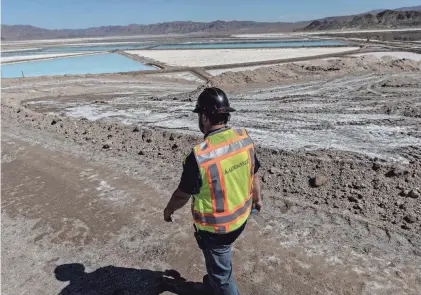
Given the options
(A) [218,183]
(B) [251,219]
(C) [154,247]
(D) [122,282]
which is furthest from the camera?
(B) [251,219]

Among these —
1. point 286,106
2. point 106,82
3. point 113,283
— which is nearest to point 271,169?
point 113,283

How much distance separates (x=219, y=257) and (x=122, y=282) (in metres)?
1.70

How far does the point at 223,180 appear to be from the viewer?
2430 millimetres

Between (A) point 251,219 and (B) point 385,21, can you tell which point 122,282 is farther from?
(B) point 385,21

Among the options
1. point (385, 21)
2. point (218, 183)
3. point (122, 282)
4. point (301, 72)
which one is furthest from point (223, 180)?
point (385, 21)

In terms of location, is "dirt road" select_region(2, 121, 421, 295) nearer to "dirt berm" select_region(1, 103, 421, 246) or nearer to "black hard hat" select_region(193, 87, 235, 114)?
"dirt berm" select_region(1, 103, 421, 246)

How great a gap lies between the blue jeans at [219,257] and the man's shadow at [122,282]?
0.92m

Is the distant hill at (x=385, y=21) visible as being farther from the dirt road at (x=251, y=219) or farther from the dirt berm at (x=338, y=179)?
the dirt berm at (x=338, y=179)

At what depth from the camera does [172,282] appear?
373cm

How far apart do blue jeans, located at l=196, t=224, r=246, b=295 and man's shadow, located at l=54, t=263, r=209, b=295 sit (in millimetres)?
922

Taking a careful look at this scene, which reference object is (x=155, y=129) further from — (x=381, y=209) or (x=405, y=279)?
(x=405, y=279)

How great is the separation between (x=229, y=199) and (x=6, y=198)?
5241 millimetres

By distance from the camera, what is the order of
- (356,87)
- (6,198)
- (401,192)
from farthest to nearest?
1. (356,87)
2. (6,198)
3. (401,192)

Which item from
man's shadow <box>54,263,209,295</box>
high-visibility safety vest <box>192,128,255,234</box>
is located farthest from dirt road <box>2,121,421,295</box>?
high-visibility safety vest <box>192,128,255,234</box>
